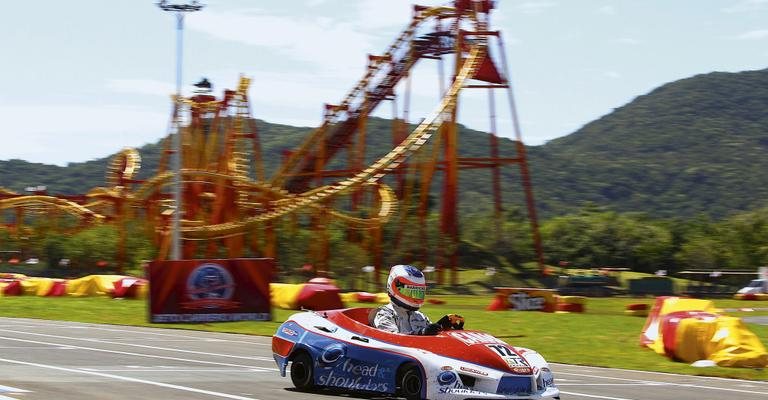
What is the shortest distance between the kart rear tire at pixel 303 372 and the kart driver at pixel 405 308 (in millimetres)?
983

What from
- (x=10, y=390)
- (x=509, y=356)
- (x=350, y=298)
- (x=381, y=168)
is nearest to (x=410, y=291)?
(x=509, y=356)

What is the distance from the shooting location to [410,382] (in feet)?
41.4

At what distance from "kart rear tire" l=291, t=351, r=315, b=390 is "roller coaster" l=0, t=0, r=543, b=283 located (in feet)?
140

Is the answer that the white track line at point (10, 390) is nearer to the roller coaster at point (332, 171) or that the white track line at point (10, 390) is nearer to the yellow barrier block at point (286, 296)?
the yellow barrier block at point (286, 296)

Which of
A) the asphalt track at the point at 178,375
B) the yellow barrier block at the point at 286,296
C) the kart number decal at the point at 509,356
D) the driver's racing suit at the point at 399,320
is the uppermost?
the driver's racing suit at the point at 399,320

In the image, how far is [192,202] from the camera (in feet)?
209

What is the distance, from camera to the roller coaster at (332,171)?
58.3 m

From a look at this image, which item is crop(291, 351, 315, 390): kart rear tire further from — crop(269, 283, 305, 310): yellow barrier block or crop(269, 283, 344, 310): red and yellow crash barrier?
crop(269, 283, 305, 310): yellow barrier block

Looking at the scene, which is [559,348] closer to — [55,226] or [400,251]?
[400,251]

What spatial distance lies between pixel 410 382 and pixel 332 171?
51366 mm

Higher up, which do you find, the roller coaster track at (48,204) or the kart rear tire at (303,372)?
the roller coaster track at (48,204)

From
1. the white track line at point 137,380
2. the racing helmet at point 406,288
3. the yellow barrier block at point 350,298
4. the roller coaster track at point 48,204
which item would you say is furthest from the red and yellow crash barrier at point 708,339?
the roller coaster track at point 48,204

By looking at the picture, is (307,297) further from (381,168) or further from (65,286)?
(381,168)

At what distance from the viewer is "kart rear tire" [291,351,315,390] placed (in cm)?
1399
